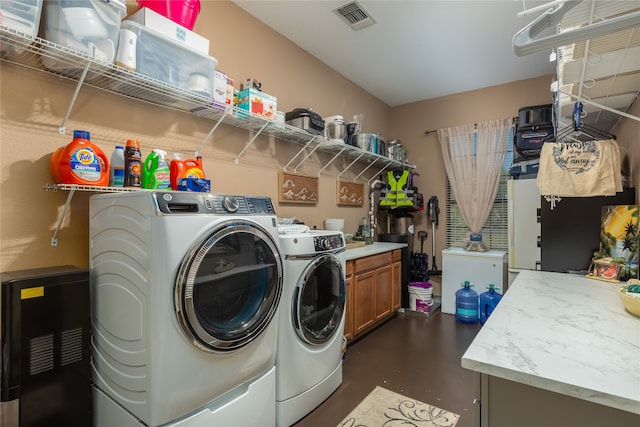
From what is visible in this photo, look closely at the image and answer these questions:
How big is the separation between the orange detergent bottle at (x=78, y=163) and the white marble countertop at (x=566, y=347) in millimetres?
1743

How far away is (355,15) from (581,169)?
2054mm

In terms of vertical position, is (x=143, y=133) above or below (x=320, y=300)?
above

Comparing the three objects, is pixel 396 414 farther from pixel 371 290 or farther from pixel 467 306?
pixel 467 306

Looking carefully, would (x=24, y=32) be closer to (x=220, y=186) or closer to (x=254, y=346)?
(x=220, y=186)

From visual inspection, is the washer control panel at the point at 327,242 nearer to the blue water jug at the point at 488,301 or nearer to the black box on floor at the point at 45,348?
the black box on floor at the point at 45,348

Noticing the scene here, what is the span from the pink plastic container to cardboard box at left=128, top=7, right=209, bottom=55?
0.12 m

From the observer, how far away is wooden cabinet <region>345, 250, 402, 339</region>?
277 cm

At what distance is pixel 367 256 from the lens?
2.99m

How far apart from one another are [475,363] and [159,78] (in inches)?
77.4

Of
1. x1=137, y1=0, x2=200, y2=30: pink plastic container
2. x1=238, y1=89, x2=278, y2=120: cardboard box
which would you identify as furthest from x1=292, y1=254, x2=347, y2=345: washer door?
x1=137, y1=0, x2=200, y2=30: pink plastic container

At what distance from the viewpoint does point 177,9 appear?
1.85m

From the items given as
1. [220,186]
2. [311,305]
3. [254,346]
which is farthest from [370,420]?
[220,186]

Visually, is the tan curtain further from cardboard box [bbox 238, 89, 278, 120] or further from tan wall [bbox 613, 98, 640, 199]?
cardboard box [bbox 238, 89, 278, 120]

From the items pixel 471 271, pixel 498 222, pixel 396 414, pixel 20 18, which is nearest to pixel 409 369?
pixel 396 414
